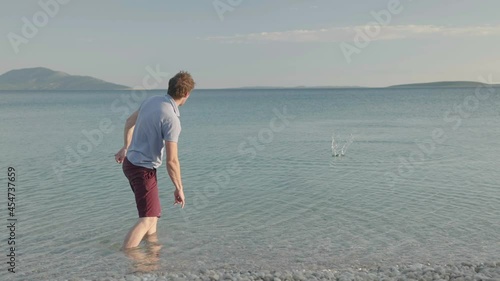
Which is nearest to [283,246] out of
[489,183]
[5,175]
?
[489,183]

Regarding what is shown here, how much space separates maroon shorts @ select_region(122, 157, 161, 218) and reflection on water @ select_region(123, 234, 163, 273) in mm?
809

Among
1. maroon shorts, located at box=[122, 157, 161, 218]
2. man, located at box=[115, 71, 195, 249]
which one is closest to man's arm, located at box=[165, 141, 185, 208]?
man, located at box=[115, 71, 195, 249]

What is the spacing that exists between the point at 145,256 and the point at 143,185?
1518mm

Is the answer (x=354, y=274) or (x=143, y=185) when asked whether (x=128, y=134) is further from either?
(x=354, y=274)

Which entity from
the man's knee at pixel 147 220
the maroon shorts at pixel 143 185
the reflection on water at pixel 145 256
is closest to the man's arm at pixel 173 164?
the maroon shorts at pixel 143 185

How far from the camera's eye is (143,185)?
23.0 feet

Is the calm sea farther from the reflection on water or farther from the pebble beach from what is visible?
the pebble beach

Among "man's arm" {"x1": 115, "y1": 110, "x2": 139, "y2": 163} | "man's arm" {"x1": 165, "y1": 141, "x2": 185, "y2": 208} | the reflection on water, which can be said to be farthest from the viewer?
the reflection on water

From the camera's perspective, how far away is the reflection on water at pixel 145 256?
7.51 meters

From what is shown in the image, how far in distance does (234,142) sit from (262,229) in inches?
678

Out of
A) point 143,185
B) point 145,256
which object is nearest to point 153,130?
point 143,185

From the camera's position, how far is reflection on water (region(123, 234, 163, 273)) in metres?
7.51

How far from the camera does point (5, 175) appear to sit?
15.7m

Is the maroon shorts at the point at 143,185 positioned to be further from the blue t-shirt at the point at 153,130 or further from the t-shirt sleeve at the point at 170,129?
the t-shirt sleeve at the point at 170,129
